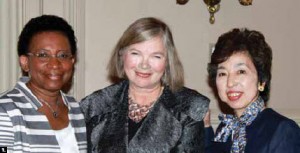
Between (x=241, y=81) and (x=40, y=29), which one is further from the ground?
(x=40, y=29)

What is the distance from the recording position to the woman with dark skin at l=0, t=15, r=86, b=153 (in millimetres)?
2172

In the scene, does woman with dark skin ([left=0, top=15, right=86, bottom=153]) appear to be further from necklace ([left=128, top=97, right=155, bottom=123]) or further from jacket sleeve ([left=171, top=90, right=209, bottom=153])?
jacket sleeve ([left=171, top=90, right=209, bottom=153])

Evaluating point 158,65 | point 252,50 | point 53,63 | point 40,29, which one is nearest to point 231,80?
point 252,50

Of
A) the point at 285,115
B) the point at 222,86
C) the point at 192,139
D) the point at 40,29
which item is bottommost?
the point at 285,115

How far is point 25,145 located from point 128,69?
68cm

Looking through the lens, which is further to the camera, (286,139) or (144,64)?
(144,64)

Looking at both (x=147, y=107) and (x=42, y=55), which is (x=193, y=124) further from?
(x=42, y=55)

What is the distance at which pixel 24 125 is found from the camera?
2160mm

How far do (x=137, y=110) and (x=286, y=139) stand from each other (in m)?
0.82

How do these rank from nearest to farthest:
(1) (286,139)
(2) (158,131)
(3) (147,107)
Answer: (1) (286,139)
(2) (158,131)
(3) (147,107)

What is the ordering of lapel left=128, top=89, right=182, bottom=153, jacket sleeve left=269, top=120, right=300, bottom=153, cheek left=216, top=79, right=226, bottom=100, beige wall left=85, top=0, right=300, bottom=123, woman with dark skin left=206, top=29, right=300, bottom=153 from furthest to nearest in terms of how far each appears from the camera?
beige wall left=85, top=0, right=300, bottom=123 < lapel left=128, top=89, right=182, bottom=153 < cheek left=216, top=79, right=226, bottom=100 < woman with dark skin left=206, top=29, right=300, bottom=153 < jacket sleeve left=269, top=120, right=300, bottom=153

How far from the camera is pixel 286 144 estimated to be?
208 cm

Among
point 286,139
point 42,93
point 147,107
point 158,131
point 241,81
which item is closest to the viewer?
point 286,139

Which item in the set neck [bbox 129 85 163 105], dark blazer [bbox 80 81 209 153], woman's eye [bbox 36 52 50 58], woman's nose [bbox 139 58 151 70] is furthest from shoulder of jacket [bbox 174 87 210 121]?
woman's eye [bbox 36 52 50 58]
